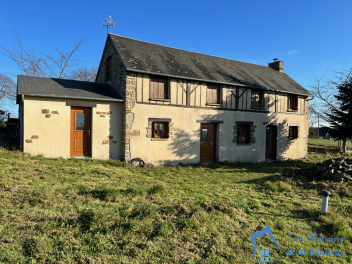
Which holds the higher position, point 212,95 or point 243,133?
point 212,95

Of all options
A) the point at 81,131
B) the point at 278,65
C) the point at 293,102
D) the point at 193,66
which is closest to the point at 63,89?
the point at 81,131

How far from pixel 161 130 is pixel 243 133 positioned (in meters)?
5.08

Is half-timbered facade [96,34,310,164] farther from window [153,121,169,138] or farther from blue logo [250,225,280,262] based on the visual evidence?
blue logo [250,225,280,262]

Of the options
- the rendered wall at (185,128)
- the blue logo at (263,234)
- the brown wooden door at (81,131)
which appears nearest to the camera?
the blue logo at (263,234)

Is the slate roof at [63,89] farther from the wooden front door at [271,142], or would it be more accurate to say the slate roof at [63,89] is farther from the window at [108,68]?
the wooden front door at [271,142]

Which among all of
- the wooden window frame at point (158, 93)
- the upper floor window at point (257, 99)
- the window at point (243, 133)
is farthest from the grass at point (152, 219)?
the upper floor window at point (257, 99)

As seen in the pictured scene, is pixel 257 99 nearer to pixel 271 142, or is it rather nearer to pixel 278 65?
pixel 271 142

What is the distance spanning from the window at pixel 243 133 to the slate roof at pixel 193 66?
2.30 metres

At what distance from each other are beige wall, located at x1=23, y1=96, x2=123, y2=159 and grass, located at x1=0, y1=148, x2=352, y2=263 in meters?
1.65

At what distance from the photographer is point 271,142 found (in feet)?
47.9

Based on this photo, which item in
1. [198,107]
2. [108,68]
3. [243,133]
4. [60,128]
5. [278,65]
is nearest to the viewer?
[60,128]

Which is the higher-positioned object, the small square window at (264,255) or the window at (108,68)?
the window at (108,68)

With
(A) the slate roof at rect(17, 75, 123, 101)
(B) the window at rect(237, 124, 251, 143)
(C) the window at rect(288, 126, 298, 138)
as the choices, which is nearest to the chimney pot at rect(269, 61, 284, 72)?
(C) the window at rect(288, 126, 298, 138)

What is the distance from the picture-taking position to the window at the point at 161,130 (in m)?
10.7
